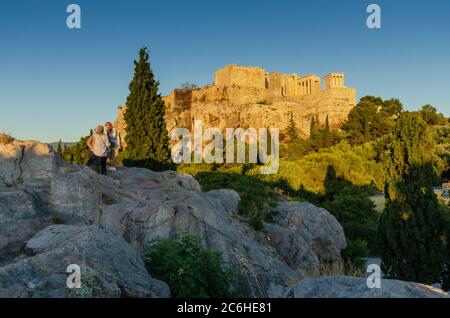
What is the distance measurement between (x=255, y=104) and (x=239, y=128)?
23.3ft

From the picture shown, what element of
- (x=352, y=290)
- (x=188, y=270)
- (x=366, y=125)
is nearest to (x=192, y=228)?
(x=188, y=270)

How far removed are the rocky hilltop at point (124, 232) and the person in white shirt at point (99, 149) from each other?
1.36ft

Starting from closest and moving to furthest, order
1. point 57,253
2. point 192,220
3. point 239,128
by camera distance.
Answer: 1. point 57,253
2. point 192,220
3. point 239,128

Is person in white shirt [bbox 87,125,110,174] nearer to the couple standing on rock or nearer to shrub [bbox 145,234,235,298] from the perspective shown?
the couple standing on rock

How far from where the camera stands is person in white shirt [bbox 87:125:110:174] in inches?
404

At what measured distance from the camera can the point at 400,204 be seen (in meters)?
11.5

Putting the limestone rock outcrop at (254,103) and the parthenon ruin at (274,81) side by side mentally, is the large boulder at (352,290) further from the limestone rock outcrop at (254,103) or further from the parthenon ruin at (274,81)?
the parthenon ruin at (274,81)

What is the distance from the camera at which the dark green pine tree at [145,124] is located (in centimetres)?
2009

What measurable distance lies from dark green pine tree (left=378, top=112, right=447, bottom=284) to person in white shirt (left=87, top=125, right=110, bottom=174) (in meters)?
7.55

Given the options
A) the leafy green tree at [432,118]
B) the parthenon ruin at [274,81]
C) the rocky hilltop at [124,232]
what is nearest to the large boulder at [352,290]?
the rocky hilltop at [124,232]

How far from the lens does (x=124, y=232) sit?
725 cm

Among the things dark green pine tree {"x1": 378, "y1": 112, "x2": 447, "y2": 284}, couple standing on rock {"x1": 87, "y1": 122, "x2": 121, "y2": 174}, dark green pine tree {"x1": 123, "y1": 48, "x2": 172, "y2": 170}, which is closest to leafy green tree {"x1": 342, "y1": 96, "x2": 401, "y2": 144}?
dark green pine tree {"x1": 123, "y1": 48, "x2": 172, "y2": 170}

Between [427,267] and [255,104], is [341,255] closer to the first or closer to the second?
[427,267]
